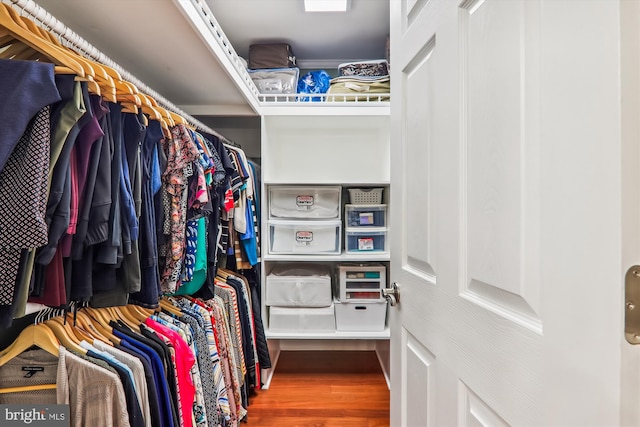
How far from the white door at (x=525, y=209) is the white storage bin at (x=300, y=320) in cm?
Answer: 130

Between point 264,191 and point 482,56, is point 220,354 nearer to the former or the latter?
point 264,191

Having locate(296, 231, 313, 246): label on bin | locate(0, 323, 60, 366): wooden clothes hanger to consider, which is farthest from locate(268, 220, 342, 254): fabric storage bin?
locate(0, 323, 60, 366): wooden clothes hanger

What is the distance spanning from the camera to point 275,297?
7.03 ft

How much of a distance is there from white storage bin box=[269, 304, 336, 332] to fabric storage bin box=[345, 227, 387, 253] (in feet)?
1.37

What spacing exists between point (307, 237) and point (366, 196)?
0.46 m

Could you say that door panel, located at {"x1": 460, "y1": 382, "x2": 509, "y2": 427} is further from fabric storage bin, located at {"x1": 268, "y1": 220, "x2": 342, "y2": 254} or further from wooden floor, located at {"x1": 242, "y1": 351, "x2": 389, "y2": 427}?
fabric storage bin, located at {"x1": 268, "y1": 220, "x2": 342, "y2": 254}

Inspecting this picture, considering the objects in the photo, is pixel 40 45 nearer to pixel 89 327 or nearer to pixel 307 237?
pixel 89 327

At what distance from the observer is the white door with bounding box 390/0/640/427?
1.17ft

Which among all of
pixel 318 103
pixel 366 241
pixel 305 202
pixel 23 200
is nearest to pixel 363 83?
pixel 318 103

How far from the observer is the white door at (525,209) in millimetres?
357

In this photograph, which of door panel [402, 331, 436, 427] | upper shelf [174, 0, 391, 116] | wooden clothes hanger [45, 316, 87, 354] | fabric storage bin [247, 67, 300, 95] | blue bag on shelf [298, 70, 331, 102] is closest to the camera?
door panel [402, 331, 436, 427]

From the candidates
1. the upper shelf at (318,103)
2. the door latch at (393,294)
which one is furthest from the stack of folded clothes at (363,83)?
the door latch at (393,294)

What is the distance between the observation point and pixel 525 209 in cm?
49

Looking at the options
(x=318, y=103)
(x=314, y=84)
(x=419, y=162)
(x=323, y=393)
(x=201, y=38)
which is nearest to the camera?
(x=419, y=162)
